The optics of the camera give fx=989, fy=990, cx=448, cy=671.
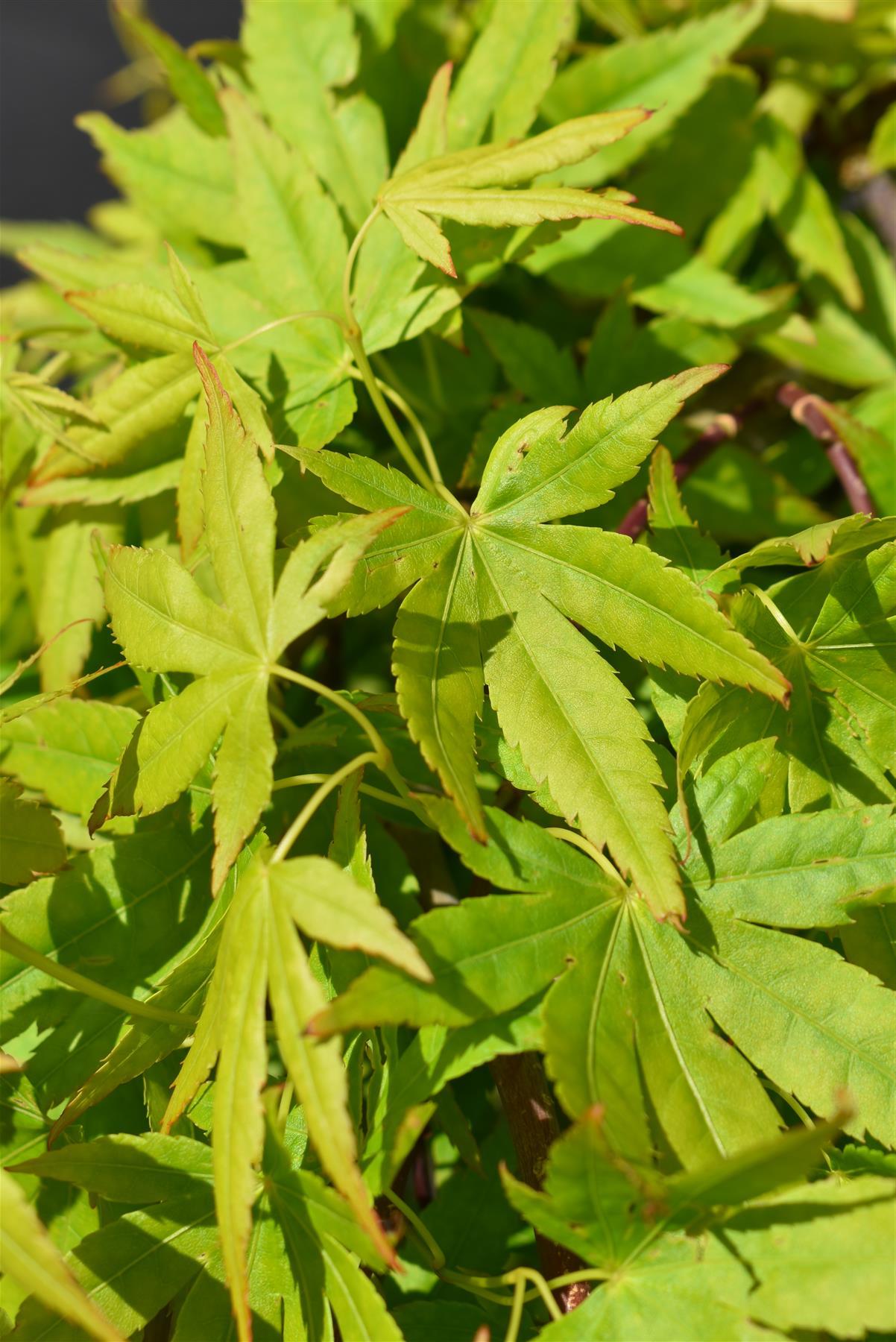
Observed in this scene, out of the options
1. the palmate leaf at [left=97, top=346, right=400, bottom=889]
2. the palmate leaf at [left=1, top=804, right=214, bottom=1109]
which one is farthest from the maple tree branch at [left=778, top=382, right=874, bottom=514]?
the palmate leaf at [left=1, top=804, right=214, bottom=1109]

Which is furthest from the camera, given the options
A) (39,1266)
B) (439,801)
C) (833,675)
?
(833,675)

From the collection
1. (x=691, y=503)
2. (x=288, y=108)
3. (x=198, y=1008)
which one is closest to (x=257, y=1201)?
(x=198, y=1008)

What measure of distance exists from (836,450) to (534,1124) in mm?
601

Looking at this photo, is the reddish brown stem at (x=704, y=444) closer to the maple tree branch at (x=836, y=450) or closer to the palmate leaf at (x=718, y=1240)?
the maple tree branch at (x=836, y=450)

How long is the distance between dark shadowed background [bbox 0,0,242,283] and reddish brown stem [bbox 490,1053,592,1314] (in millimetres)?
1908

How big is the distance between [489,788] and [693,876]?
0.17 meters

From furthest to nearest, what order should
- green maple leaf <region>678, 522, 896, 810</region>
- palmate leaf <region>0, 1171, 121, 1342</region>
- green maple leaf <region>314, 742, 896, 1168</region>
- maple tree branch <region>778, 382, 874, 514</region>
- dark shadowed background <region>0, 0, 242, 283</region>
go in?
dark shadowed background <region>0, 0, 242, 283</region>, maple tree branch <region>778, 382, 874, 514</region>, green maple leaf <region>678, 522, 896, 810</region>, green maple leaf <region>314, 742, 896, 1168</region>, palmate leaf <region>0, 1171, 121, 1342</region>

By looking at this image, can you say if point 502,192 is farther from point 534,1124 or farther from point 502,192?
point 534,1124

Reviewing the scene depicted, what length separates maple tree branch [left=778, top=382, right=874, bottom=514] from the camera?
833 mm

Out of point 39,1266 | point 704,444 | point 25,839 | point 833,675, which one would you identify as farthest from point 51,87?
point 39,1266

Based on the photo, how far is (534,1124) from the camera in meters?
0.58

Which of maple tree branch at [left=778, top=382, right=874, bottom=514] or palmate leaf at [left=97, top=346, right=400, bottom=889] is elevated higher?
palmate leaf at [left=97, top=346, right=400, bottom=889]

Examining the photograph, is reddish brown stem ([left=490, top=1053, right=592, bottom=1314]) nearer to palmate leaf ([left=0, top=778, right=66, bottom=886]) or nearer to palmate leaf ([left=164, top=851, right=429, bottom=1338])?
palmate leaf ([left=164, top=851, right=429, bottom=1338])

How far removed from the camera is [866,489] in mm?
832
